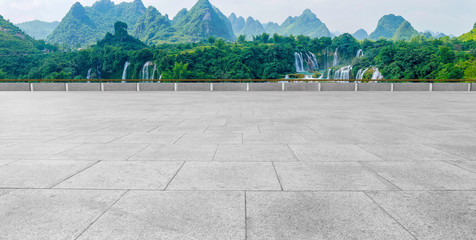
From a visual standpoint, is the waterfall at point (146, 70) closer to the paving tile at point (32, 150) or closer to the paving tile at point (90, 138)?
the paving tile at point (90, 138)

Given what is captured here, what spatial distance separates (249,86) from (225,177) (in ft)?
93.3

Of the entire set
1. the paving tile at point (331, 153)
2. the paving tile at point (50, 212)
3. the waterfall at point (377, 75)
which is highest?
the waterfall at point (377, 75)

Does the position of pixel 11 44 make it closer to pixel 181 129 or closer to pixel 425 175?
pixel 181 129

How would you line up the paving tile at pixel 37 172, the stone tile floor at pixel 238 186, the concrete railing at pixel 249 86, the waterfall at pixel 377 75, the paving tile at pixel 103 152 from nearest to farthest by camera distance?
the stone tile floor at pixel 238 186
the paving tile at pixel 37 172
the paving tile at pixel 103 152
the concrete railing at pixel 249 86
the waterfall at pixel 377 75

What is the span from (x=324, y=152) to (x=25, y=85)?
36839 mm

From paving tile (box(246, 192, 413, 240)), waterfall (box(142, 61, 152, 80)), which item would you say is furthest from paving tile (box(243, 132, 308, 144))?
waterfall (box(142, 61, 152, 80))

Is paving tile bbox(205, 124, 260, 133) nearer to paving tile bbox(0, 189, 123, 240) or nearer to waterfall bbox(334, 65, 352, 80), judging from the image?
paving tile bbox(0, 189, 123, 240)

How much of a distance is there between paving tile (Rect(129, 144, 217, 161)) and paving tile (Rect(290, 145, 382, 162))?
1506 millimetres

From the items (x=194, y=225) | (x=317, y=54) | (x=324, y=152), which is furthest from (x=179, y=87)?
(x=317, y=54)

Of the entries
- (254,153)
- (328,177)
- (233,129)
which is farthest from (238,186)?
(233,129)

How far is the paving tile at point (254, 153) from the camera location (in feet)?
15.6

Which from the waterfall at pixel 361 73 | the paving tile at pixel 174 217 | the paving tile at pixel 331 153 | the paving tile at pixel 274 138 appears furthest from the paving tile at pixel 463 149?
the waterfall at pixel 361 73

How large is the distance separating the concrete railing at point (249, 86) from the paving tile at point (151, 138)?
82.4 feet

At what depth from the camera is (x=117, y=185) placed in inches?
139
